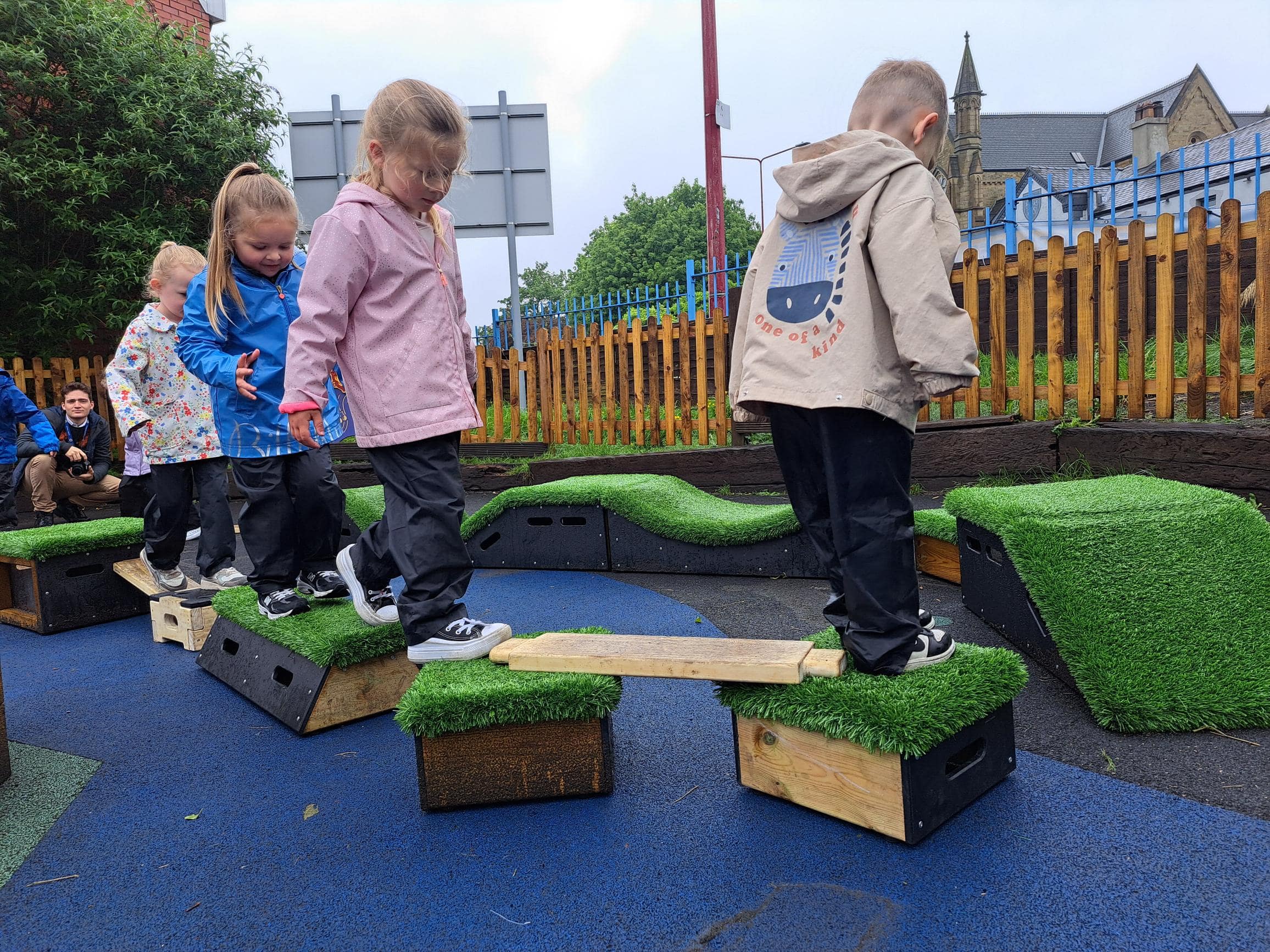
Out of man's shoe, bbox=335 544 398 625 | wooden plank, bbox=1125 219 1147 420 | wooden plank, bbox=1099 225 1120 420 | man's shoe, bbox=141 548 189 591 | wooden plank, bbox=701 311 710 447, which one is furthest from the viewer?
wooden plank, bbox=701 311 710 447

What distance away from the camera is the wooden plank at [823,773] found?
198cm

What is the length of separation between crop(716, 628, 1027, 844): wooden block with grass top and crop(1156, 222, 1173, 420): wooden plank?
15.1 ft

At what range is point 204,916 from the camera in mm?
1847

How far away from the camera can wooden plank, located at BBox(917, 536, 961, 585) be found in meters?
4.24

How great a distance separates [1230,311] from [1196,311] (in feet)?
0.62

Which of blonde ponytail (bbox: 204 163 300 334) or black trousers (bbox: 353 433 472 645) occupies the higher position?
blonde ponytail (bbox: 204 163 300 334)

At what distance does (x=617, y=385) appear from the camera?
32.9ft

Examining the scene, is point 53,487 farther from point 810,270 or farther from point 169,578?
point 810,270

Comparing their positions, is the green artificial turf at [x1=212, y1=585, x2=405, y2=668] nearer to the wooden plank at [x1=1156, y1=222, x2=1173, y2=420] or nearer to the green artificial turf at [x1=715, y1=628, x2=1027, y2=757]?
the green artificial turf at [x1=715, y1=628, x2=1027, y2=757]

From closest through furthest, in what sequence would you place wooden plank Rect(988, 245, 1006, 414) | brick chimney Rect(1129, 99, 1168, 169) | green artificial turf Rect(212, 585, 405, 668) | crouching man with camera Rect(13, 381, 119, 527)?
green artificial turf Rect(212, 585, 405, 668) < wooden plank Rect(988, 245, 1006, 414) < crouching man with camera Rect(13, 381, 119, 527) < brick chimney Rect(1129, 99, 1168, 169)

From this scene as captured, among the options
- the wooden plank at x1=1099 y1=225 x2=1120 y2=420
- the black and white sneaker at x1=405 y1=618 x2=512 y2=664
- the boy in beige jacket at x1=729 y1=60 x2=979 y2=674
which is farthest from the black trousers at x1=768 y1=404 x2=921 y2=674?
the wooden plank at x1=1099 y1=225 x2=1120 y2=420

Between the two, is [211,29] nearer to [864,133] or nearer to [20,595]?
[20,595]

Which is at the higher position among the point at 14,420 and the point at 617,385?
the point at 617,385

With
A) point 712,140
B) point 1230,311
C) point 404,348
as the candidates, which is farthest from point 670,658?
point 712,140
